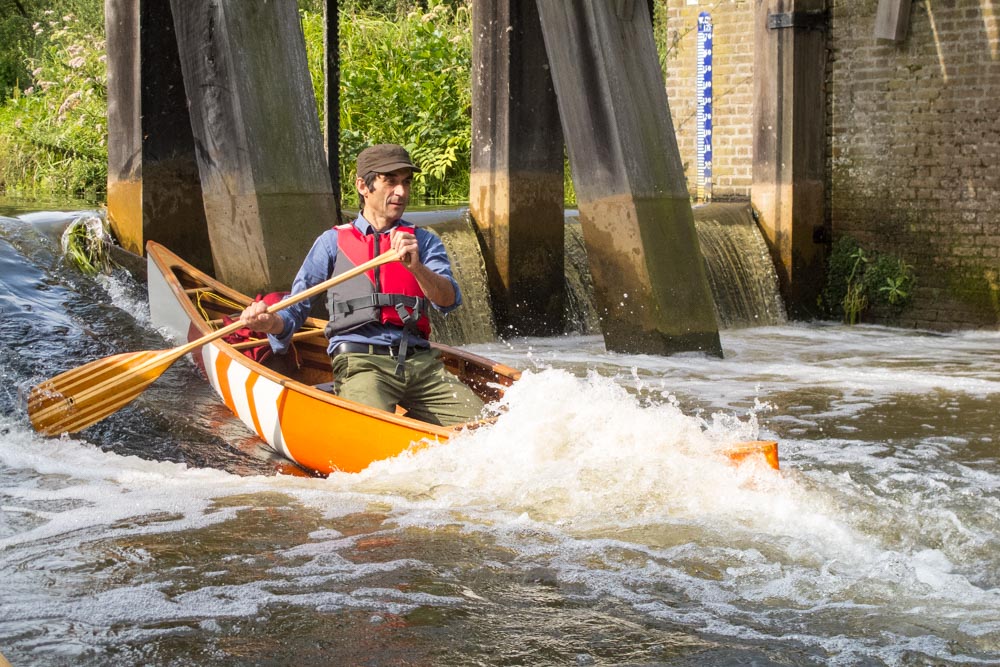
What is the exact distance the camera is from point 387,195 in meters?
5.30

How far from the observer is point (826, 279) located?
465 inches

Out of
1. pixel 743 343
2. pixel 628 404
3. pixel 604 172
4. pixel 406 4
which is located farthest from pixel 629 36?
pixel 406 4

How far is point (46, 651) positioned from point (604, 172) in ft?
19.1

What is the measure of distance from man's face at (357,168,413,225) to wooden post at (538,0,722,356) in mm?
3392

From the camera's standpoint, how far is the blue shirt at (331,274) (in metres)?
5.38

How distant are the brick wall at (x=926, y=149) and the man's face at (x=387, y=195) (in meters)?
7.04

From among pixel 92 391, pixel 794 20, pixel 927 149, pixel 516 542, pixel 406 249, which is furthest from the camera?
pixel 794 20

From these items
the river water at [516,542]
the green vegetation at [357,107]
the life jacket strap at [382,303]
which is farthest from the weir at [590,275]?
the green vegetation at [357,107]

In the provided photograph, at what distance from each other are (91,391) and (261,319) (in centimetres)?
111

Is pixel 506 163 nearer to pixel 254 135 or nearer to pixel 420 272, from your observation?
pixel 254 135

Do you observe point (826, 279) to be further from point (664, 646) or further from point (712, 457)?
point (664, 646)

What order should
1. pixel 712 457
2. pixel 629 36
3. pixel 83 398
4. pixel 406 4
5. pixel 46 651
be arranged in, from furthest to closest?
pixel 406 4, pixel 629 36, pixel 83 398, pixel 712 457, pixel 46 651

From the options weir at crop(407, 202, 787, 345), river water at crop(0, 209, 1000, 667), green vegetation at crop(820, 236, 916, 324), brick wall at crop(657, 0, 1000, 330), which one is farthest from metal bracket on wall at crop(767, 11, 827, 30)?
river water at crop(0, 209, 1000, 667)

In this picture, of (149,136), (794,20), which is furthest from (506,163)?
(794,20)
